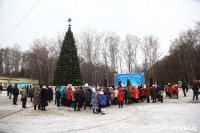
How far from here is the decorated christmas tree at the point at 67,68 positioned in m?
22.6

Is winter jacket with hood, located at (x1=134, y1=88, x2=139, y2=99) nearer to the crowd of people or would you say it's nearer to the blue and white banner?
the crowd of people

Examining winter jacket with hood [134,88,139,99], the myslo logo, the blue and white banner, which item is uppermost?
the blue and white banner

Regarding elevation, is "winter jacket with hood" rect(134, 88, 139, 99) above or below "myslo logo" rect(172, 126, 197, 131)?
above

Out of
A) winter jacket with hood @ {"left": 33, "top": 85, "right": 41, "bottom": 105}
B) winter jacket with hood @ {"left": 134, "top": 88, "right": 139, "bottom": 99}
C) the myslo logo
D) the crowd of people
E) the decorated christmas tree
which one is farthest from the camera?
the decorated christmas tree

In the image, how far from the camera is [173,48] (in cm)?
5256

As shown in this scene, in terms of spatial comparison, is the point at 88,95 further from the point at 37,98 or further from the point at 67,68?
the point at 67,68

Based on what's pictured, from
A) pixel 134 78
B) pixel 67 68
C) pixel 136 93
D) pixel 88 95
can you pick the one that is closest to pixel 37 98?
pixel 88 95

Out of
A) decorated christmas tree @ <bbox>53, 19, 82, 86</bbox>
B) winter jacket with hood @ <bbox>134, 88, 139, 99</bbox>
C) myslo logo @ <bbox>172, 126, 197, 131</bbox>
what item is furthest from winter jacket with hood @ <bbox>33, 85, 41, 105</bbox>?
decorated christmas tree @ <bbox>53, 19, 82, 86</bbox>

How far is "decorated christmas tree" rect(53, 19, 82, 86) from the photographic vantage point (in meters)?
22.6

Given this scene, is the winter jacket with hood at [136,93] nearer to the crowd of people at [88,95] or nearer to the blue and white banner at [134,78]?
the crowd of people at [88,95]

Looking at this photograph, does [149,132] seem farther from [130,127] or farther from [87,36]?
[87,36]

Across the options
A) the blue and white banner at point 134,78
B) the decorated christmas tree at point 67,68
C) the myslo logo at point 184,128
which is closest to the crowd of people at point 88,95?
the blue and white banner at point 134,78

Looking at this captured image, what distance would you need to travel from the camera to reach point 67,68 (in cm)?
2277

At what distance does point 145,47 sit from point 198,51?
39.6 feet
